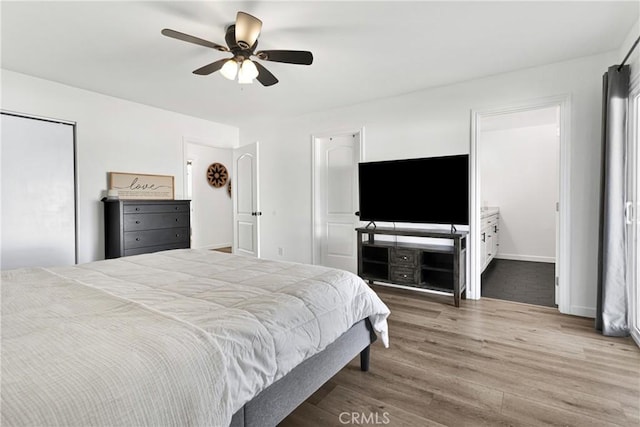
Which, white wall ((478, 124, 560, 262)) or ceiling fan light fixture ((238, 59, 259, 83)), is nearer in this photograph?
ceiling fan light fixture ((238, 59, 259, 83))

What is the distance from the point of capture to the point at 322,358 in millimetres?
1586

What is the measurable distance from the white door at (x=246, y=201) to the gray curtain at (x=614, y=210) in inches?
156

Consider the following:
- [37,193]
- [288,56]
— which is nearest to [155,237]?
[37,193]

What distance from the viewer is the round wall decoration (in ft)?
24.1

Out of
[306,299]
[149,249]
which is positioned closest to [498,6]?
[306,299]

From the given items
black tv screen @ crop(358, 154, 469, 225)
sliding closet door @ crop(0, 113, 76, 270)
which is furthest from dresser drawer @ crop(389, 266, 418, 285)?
sliding closet door @ crop(0, 113, 76, 270)

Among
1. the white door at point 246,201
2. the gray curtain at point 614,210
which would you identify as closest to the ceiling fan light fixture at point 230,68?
the white door at point 246,201

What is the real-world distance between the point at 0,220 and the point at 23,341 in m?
3.13

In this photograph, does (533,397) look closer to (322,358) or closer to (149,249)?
(322,358)

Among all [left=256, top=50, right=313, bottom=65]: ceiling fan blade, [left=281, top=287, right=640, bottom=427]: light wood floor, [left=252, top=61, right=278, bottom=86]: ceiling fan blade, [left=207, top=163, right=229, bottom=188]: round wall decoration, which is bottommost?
[left=281, top=287, right=640, bottom=427]: light wood floor

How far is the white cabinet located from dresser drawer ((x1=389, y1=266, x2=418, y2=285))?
118 centimetres

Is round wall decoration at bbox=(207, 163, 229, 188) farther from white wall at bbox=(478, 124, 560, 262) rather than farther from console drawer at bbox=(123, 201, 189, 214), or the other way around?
white wall at bbox=(478, 124, 560, 262)

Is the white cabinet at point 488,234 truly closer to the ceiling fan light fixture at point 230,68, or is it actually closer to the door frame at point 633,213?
the door frame at point 633,213

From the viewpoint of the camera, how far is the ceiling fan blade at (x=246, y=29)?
198 cm
